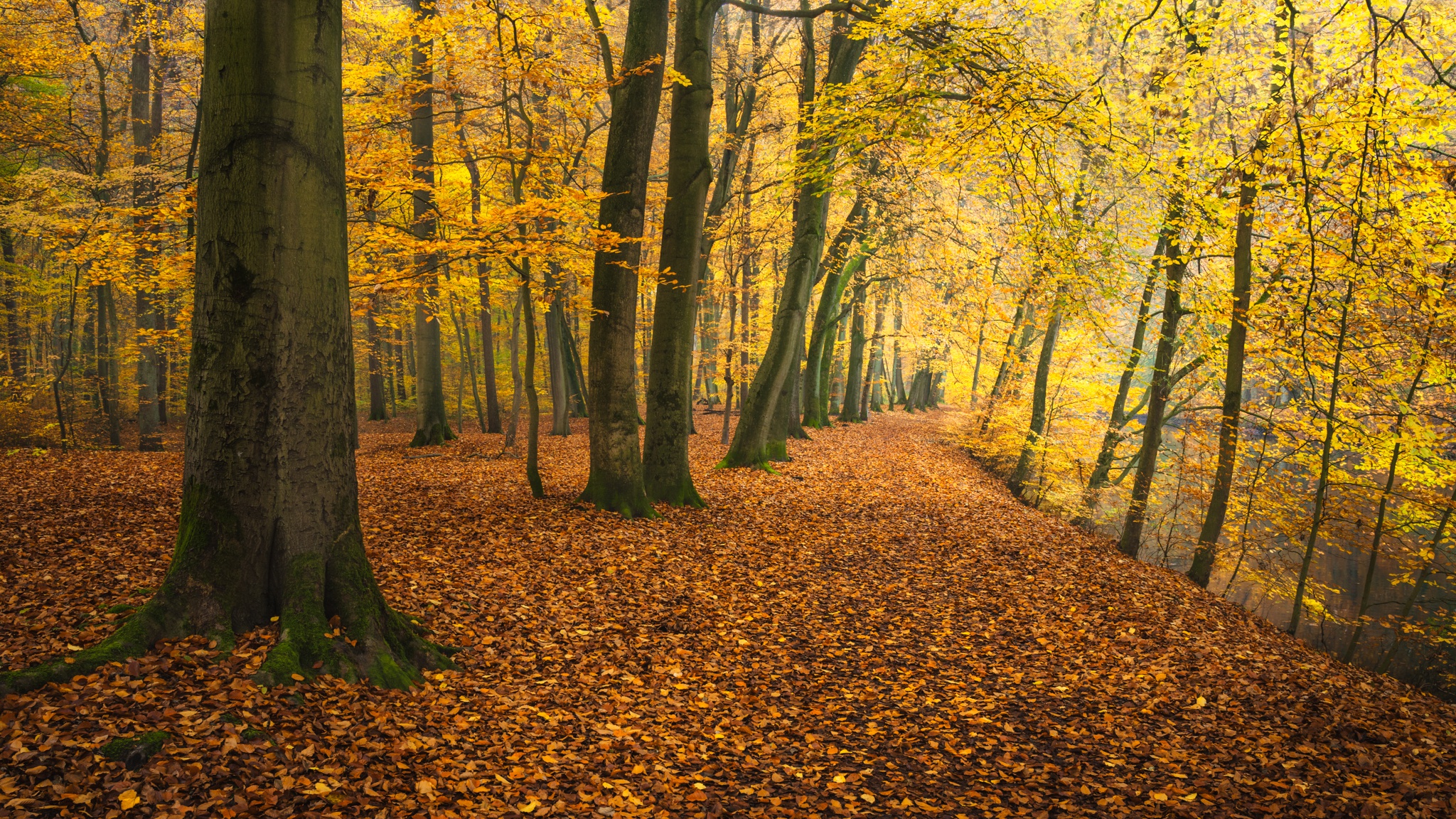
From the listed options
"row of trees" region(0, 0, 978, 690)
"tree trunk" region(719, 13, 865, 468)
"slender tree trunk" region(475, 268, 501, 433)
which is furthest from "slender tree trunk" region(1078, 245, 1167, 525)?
"slender tree trunk" region(475, 268, 501, 433)

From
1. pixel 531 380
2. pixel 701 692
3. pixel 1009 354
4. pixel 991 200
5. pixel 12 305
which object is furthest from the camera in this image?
pixel 12 305

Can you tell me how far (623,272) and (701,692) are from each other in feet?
17.7

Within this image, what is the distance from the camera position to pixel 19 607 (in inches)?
175

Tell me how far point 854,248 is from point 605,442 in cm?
1068

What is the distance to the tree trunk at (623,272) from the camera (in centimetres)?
873

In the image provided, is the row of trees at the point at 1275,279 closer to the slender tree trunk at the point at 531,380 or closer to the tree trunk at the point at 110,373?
the slender tree trunk at the point at 531,380

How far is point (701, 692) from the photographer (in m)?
5.38

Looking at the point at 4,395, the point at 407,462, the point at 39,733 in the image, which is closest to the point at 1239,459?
the point at 39,733

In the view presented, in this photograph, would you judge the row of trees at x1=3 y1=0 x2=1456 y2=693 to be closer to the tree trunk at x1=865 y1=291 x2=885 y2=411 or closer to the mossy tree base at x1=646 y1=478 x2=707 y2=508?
the mossy tree base at x1=646 y1=478 x2=707 y2=508

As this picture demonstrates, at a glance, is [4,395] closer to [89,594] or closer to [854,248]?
[89,594]

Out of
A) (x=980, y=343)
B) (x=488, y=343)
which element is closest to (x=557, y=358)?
(x=488, y=343)

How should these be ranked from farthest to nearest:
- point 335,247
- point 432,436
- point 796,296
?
1. point 432,436
2. point 796,296
3. point 335,247

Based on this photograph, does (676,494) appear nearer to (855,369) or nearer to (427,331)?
(427,331)

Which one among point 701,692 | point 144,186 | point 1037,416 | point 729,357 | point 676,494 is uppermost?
point 144,186
